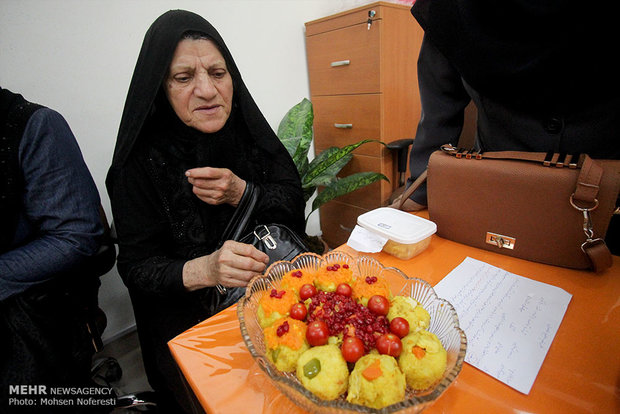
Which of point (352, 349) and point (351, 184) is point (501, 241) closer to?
point (352, 349)

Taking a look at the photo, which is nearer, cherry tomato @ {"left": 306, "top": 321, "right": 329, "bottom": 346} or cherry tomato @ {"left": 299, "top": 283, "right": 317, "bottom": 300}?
cherry tomato @ {"left": 306, "top": 321, "right": 329, "bottom": 346}

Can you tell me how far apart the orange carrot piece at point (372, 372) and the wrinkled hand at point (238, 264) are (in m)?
0.44

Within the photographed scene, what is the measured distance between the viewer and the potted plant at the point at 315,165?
5.54 feet

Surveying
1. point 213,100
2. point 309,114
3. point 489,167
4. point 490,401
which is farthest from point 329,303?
point 309,114

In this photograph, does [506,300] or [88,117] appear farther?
[88,117]

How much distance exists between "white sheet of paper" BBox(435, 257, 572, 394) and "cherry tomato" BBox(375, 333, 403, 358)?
0.15m

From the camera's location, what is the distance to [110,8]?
1.37m

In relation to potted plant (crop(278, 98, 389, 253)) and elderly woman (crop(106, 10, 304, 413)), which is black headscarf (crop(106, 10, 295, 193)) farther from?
potted plant (crop(278, 98, 389, 253))

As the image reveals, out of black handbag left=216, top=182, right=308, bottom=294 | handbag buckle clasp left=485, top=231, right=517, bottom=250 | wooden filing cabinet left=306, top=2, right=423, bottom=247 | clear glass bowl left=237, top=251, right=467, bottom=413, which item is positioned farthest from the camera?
wooden filing cabinet left=306, top=2, right=423, bottom=247

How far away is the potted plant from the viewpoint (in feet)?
5.54

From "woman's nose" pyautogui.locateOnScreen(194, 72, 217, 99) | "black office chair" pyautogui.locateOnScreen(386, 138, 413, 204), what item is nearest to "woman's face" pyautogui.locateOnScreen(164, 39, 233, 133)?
"woman's nose" pyautogui.locateOnScreen(194, 72, 217, 99)

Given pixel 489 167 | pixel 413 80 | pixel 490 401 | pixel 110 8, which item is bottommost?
pixel 490 401

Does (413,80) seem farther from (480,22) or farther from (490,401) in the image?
(490,401)

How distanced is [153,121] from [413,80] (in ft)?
5.24
